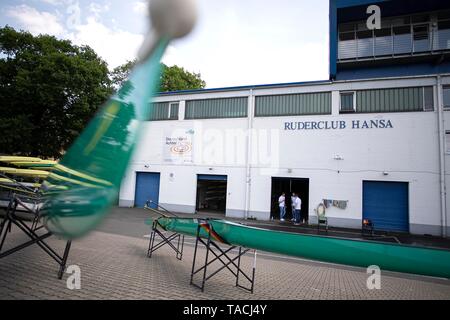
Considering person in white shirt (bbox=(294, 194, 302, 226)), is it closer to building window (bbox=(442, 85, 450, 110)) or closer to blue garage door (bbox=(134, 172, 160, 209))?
building window (bbox=(442, 85, 450, 110))

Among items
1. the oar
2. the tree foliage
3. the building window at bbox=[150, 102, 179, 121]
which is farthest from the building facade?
the oar

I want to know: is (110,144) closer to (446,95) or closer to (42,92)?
(446,95)

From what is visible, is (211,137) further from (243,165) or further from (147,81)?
(147,81)

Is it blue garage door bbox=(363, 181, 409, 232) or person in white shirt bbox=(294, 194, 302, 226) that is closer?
blue garage door bbox=(363, 181, 409, 232)

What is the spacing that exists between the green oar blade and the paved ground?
3.40m

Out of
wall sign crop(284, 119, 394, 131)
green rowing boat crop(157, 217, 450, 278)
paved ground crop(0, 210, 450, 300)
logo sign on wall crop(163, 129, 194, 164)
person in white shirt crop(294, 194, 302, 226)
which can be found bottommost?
paved ground crop(0, 210, 450, 300)

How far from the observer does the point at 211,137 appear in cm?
2158

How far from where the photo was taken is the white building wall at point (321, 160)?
54.6 ft

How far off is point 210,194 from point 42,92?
55.0ft

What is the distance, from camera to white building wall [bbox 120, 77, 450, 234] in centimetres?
1666

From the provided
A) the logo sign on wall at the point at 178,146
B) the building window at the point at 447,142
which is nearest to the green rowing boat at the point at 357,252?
the building window at the point at 447,142

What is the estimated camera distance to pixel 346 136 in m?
18.2

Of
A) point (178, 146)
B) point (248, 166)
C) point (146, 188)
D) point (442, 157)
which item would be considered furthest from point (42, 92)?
point (442, 157)

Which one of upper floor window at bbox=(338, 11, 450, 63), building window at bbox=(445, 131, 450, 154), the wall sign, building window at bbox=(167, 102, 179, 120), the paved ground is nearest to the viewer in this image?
the paved ground
